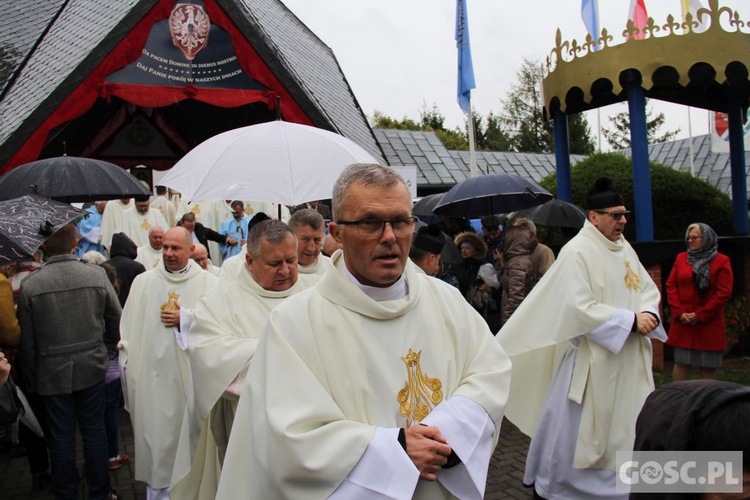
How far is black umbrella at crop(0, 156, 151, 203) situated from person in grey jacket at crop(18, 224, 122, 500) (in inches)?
27.1

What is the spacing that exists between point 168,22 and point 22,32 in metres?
2.98

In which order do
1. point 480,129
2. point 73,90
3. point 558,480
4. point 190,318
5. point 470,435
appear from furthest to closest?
point 480,129 → point 73,90 → point 558,480 → point 190,318 → point 470,435

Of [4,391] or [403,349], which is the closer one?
[403,349]

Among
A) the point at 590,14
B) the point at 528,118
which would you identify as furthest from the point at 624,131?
the point at 590,14

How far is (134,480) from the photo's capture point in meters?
5.39

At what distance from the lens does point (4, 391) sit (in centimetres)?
367

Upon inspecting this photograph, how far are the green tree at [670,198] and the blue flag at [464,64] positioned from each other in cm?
240

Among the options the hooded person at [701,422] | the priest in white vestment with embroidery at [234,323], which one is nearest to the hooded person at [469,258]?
the priest in white vestment with embroidery at [234,323]

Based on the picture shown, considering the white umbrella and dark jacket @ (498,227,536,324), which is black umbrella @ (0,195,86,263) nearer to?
the white umbrella

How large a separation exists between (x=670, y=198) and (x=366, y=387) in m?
9.26

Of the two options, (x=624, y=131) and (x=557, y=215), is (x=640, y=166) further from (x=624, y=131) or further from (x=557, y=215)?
(x=624, y=131)

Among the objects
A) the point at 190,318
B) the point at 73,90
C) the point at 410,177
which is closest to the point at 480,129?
the point at 410,177

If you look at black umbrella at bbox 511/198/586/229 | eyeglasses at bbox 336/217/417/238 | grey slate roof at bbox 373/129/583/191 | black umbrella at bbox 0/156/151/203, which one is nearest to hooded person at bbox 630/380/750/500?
eyeglasses at bbox 336/217/417/238

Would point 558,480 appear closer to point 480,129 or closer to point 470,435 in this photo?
point 470,435
